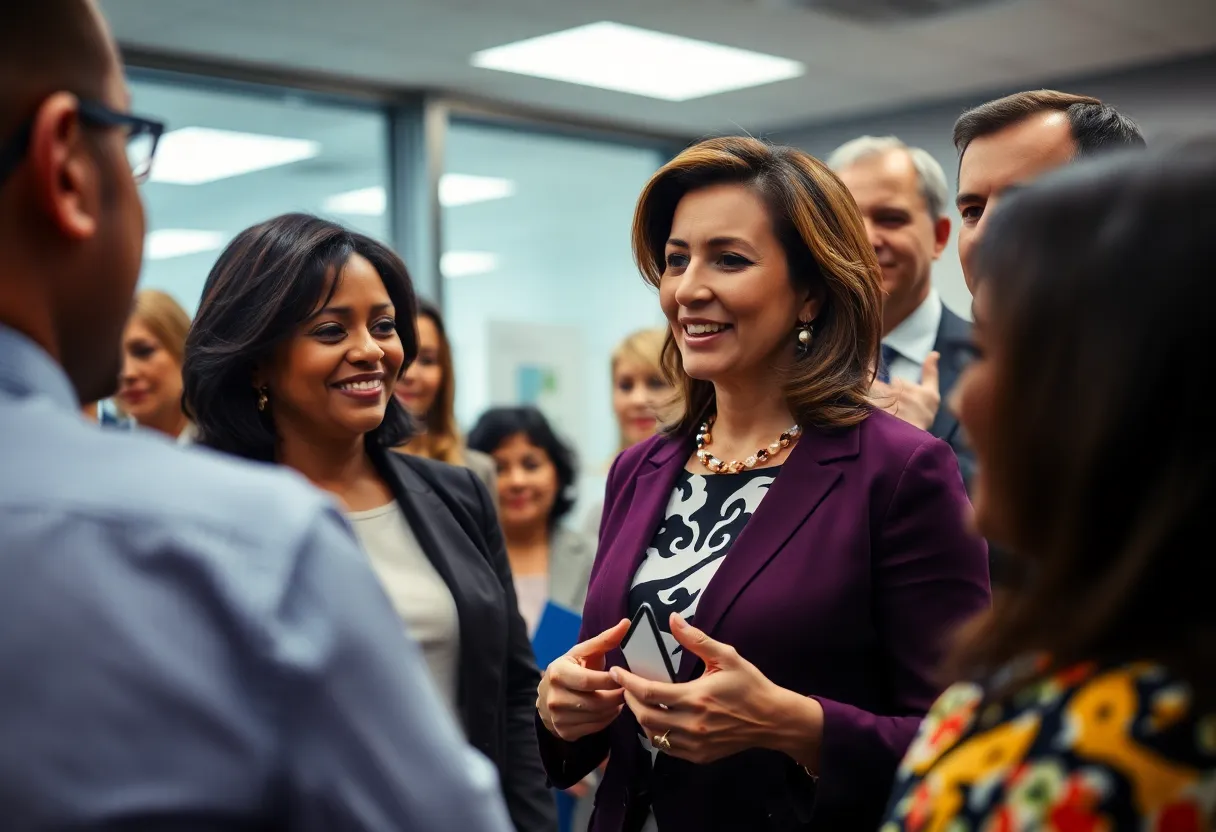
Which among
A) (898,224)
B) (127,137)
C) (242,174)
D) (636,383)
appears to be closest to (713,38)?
(636,383)

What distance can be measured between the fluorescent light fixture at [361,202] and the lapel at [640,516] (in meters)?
5.00

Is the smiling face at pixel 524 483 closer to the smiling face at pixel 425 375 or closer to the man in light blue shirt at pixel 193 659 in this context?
the smiling face at pixel 425 375

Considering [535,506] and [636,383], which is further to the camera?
[636,383]

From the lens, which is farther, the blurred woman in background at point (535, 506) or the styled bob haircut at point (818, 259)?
the blurred woman in background at point (535, 506)

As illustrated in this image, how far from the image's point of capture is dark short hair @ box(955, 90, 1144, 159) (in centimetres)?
202

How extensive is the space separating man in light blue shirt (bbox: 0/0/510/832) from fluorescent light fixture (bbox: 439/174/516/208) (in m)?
6.19

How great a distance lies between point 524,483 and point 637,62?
2.76 metres

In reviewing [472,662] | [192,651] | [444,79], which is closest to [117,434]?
[192,651]

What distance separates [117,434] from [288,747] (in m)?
0.23

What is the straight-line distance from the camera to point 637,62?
6297 millimetres

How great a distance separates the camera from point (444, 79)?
649cm

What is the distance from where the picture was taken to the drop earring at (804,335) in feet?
6.70

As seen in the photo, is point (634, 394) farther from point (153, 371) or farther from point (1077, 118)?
point (1077, 118)

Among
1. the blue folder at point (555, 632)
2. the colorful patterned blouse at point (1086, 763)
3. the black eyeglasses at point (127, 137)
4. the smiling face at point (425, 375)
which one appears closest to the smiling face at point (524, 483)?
the smiling face at point (425, 375)
